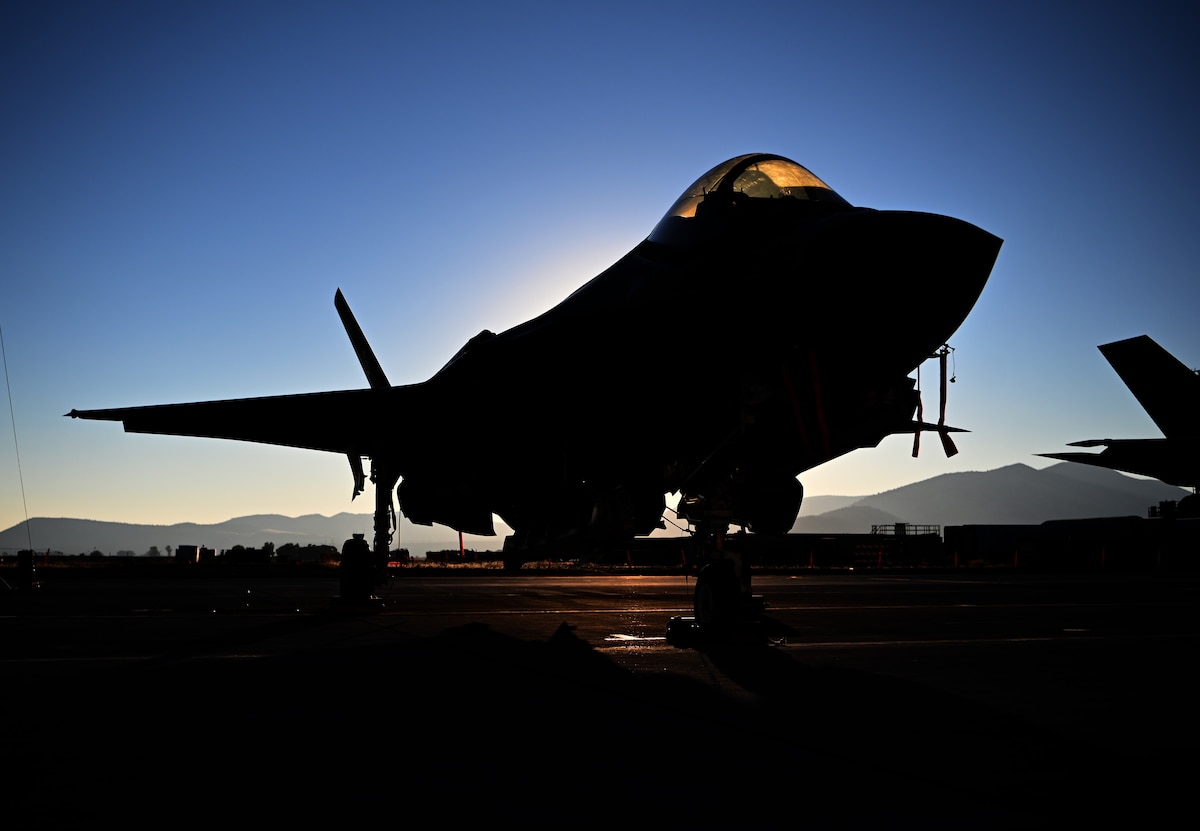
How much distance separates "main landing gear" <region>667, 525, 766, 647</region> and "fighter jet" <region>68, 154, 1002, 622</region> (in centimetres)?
3

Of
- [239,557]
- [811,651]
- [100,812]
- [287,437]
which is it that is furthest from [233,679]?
[239,557]

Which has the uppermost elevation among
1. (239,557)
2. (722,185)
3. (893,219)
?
(722,185)

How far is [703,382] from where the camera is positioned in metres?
9.43

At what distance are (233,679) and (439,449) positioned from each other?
5379mm

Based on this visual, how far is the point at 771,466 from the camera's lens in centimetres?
989

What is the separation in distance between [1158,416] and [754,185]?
35.9m

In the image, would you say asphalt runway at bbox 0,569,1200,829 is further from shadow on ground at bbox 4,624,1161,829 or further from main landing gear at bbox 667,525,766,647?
main landing gear at bbox 667,525,766,647

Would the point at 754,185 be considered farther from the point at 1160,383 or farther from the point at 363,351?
the point at 1160,383

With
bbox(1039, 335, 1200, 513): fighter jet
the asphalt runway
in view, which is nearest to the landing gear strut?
the asphalt runway

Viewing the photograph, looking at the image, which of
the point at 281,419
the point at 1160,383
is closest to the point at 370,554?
the point at 281,419

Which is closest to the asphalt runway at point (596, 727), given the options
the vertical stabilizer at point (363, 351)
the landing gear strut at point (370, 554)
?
the landing gear strut at point (370, 554)

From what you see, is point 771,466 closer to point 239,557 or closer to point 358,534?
point 358,534

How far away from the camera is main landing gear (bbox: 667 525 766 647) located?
10.2 meters

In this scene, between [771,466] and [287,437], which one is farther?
[287,437]
